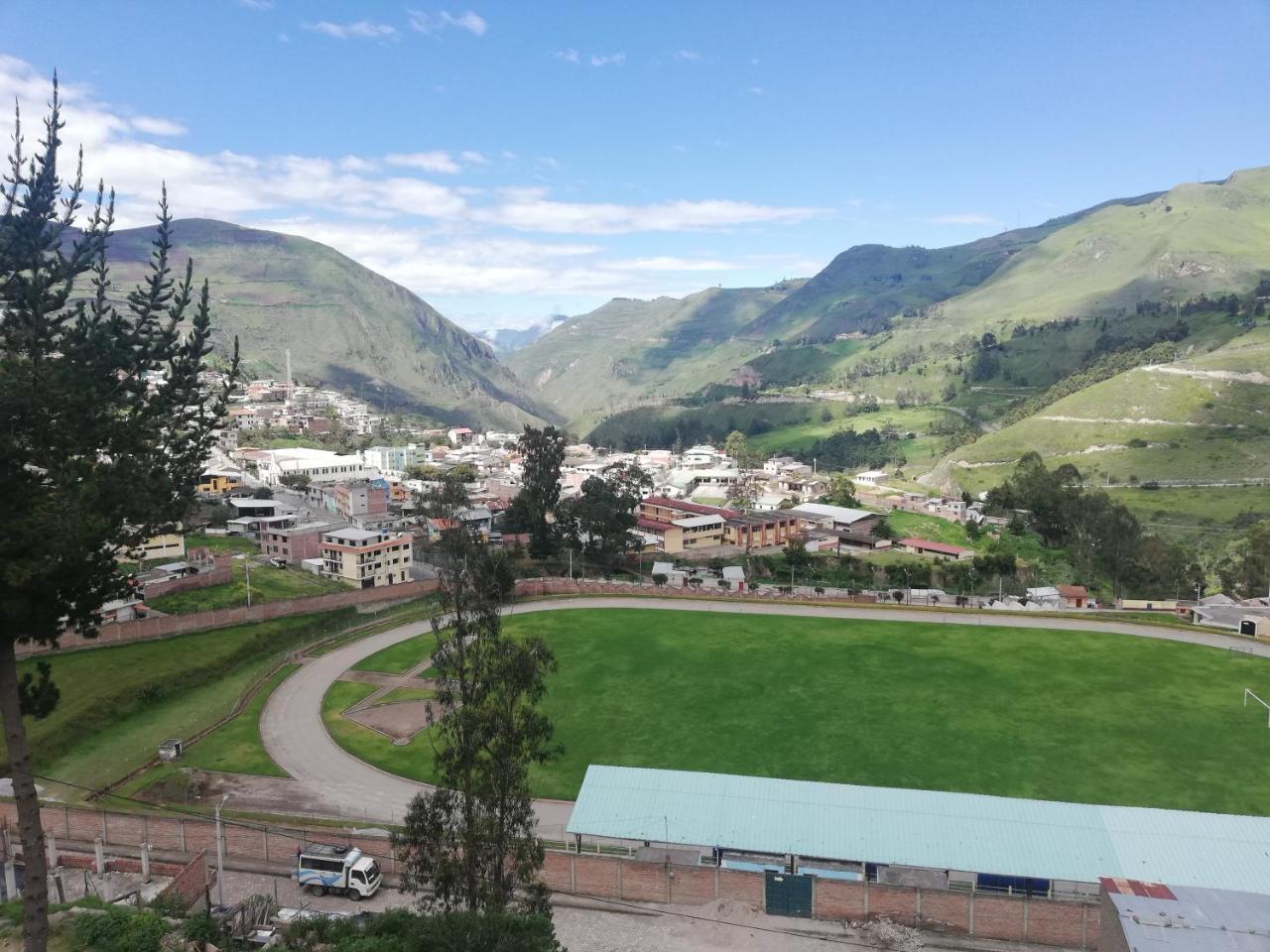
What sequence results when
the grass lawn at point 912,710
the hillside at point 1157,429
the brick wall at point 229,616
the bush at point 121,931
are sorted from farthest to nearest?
the hillside at point 1157,429
the brick wall at point 229,616
the grass lawn at point 912,710
the bush at point 121,931

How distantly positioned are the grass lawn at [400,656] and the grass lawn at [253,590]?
760cm

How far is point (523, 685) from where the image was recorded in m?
14.2

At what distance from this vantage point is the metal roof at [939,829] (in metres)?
18.1

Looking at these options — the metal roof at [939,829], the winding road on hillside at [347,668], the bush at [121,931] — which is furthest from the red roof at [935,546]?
the bush at [121,931]

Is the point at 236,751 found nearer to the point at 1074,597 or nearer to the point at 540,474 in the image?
the point at 540,474

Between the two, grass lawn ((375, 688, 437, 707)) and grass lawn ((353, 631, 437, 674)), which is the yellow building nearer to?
grass lawn ((353, 631, 437, 674))

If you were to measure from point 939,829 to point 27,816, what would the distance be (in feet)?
62.7

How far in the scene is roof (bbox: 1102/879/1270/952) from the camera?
41.4 ft

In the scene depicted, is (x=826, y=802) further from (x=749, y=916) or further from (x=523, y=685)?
(x=523, y=685)

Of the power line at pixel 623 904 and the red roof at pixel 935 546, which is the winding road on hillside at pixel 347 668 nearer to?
the power line at pixel 623 904

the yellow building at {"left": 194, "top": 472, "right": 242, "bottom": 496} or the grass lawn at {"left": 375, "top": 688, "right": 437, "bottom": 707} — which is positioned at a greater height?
the yellow building at {"left": 194, "top": 472, "right": 242, "bottom": 496}

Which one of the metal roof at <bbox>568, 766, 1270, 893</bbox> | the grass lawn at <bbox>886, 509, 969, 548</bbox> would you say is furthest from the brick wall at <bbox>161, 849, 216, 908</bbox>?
the grass lawn at <bbox>886, 509, 969, 548</bbox>

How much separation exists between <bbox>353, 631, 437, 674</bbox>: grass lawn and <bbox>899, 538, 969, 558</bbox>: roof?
42.4 meters

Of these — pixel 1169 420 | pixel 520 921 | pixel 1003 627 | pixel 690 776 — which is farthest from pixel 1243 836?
pixel 1169 420
